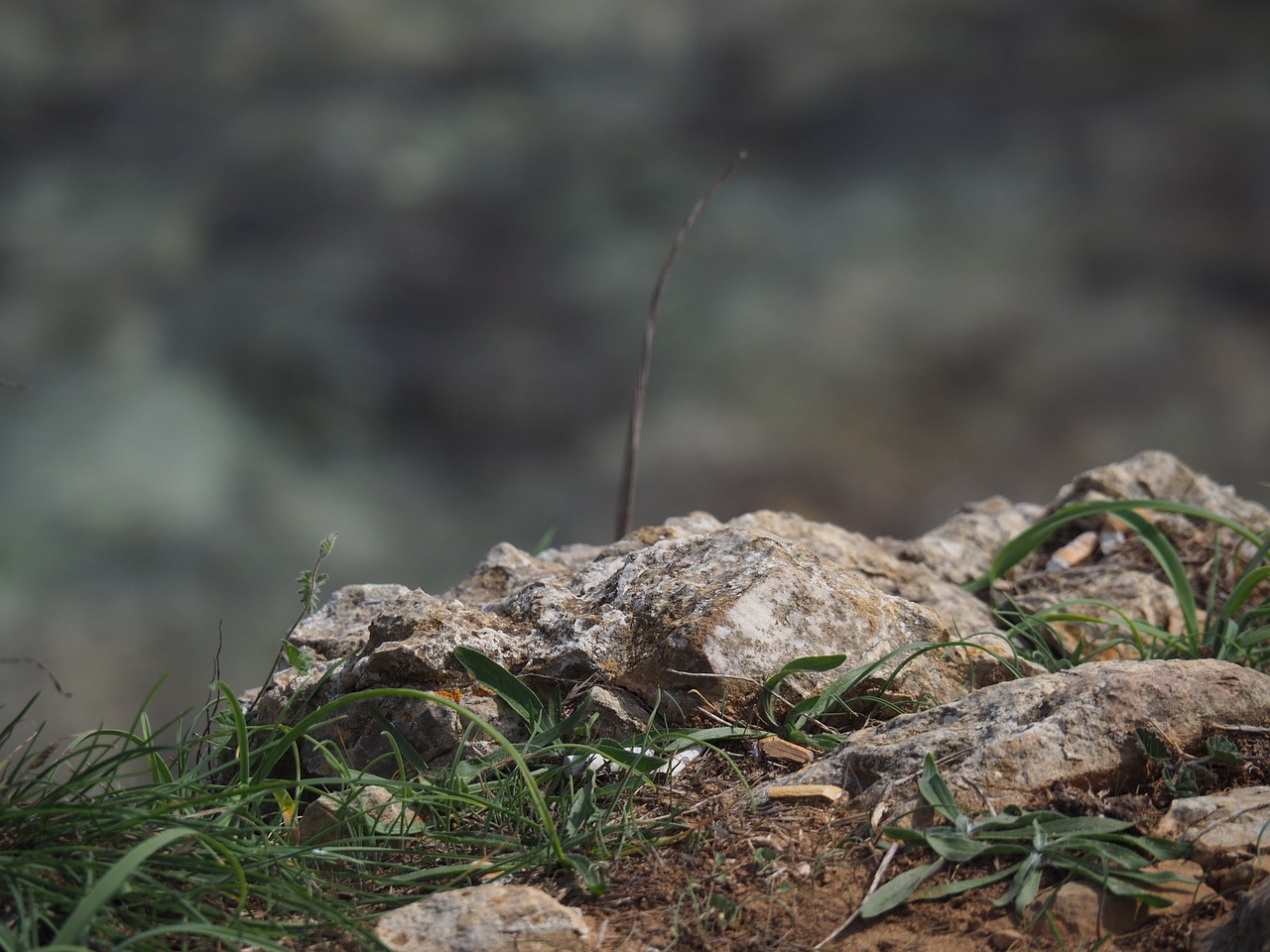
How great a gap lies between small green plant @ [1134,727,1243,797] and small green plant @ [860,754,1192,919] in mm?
159

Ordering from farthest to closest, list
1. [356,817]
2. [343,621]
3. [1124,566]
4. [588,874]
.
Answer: [1124,566], [343,621], [356,817], [588,874]

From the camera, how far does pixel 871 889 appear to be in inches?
51.1

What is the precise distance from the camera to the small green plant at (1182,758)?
1431mm

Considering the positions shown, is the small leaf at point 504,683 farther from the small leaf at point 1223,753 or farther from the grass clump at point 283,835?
the small leaf at point 1223,753

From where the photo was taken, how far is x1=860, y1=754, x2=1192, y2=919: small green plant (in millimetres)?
1230

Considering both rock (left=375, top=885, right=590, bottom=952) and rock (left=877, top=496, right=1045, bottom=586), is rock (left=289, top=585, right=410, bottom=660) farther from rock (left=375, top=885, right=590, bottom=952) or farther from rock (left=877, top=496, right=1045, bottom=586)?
rock (left=877, top=496, right=1045, bottom=586)

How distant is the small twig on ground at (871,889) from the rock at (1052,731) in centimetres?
10

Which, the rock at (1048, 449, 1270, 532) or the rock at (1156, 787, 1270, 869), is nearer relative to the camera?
the rock at (1156, 787, 1270, 869)

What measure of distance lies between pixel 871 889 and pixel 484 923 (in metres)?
0.48

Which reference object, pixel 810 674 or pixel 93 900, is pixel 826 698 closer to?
pixel 810 674

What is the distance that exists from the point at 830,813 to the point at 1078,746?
36cm

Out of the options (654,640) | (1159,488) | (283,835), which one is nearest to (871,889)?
(654,640)

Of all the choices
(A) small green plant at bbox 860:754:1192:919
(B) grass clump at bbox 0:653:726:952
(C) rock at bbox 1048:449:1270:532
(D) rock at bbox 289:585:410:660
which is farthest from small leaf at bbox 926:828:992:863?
(C) rock at bbox 1048:449:1270:532

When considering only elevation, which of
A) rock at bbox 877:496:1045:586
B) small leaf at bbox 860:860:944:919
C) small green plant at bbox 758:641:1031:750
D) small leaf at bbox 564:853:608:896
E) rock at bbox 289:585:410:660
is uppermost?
rock at bbox 877:496:1045:586
